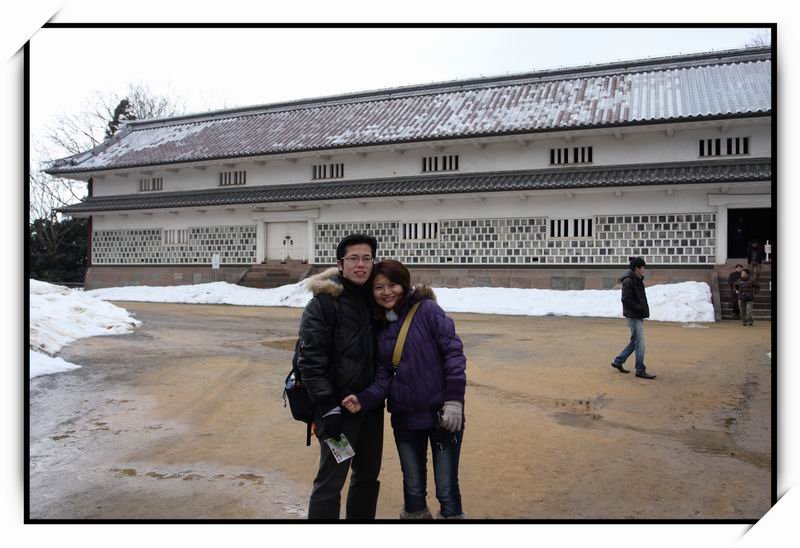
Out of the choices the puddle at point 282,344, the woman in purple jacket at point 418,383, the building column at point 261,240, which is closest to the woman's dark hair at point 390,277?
the woman in purple jacket at point 418,383

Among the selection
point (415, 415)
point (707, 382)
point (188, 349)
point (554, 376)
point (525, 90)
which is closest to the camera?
point (415, 415)

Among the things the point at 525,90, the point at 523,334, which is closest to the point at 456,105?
the point at 525,90

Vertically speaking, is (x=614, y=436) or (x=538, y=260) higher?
(x=538, y=260)

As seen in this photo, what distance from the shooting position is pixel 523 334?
10734 millimetres

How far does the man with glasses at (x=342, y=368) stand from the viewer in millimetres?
2945

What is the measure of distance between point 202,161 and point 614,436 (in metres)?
18.4

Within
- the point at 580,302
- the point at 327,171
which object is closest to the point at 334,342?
the point at 580,302

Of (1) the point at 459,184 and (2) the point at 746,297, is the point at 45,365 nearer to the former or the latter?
(2) the point at 746,297

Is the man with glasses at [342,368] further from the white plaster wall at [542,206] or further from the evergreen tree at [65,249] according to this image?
the evergreen tree at [65,249]

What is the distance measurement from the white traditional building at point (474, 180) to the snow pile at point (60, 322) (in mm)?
8965

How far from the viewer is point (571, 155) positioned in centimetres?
1702

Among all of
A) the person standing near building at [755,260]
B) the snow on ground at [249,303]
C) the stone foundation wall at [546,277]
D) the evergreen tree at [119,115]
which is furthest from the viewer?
the evergreen tree at [119,115]

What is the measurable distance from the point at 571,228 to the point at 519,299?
2.75 m

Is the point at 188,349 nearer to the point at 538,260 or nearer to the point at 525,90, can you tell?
the point at 538,260
